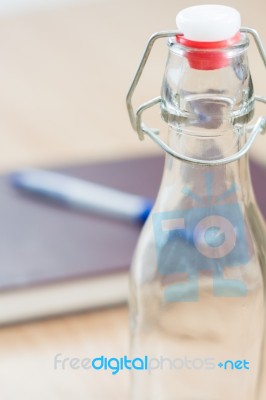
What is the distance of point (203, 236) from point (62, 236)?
208 millimetres

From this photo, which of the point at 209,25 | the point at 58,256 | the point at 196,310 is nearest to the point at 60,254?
the point at 58,256

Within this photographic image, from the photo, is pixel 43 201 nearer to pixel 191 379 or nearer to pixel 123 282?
pixel 123 282

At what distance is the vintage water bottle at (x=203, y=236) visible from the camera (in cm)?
40

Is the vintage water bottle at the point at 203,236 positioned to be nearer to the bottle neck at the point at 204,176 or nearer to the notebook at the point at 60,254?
the bottle neck at the point at 204,176

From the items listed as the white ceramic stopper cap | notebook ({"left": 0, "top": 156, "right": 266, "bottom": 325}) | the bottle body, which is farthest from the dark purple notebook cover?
the white ceramic stopper cap

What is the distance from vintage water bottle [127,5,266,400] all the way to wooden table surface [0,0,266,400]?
0.06 meters

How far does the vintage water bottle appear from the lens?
1.30 feet

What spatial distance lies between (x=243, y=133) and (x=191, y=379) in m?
0.16

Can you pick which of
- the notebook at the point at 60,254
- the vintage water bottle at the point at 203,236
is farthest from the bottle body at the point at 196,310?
the notebook at the point at 60,254

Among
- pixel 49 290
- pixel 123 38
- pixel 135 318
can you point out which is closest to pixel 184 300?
pixel 135 318

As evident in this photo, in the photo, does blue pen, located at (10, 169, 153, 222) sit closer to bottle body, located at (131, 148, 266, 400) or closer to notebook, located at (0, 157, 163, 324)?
notebook, located at (0, 157, 163, 324)

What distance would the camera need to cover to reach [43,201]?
0.70m

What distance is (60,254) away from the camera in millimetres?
629

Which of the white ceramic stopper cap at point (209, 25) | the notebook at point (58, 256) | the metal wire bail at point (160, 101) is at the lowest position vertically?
the notebook at point (58, 256)
